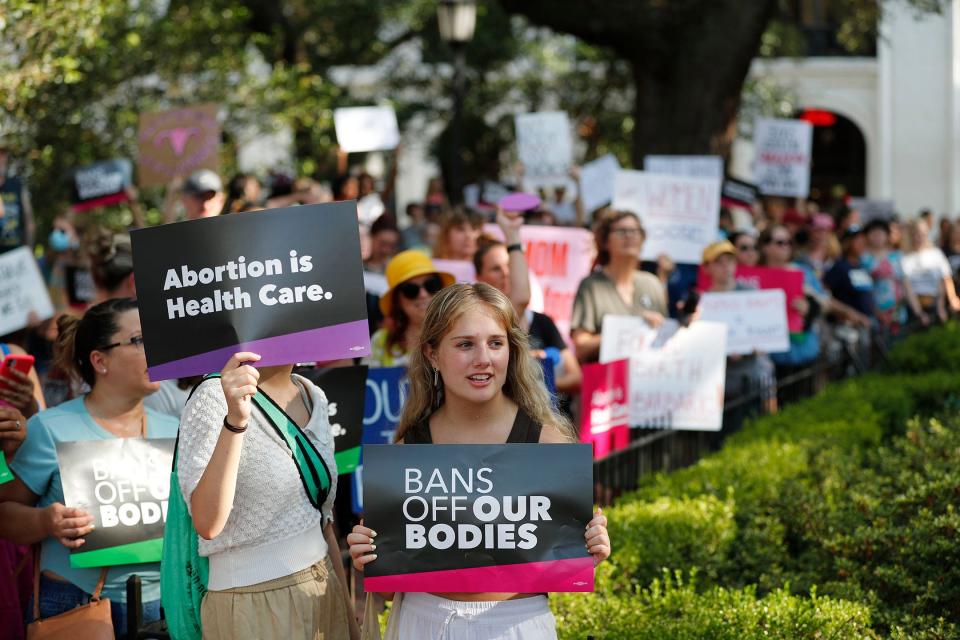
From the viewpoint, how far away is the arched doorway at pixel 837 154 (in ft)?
118

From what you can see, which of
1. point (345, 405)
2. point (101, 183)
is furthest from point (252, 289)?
point (101, 183)

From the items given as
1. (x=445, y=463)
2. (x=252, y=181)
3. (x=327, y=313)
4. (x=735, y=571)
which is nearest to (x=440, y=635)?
(x=445, y=463)

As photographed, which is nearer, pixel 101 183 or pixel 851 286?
pixel 101 183

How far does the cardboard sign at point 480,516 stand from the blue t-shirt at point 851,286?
9.41 meters

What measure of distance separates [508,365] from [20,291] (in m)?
4.67

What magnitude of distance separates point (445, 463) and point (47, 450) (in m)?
1.64

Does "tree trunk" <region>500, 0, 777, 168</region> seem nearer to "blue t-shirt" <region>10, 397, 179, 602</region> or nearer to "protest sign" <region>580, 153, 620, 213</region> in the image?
"protest sign" <region>580, 153, 620, 213</region>

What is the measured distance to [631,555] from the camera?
5305 mm

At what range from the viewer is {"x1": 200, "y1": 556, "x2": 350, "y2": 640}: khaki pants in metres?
3.57

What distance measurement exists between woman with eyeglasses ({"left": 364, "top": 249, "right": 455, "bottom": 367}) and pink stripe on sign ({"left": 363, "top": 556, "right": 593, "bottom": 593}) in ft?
9.00

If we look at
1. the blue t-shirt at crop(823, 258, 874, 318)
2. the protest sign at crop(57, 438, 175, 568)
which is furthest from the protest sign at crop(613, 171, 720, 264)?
the protest sign at crop(57, 438, 175, 568)

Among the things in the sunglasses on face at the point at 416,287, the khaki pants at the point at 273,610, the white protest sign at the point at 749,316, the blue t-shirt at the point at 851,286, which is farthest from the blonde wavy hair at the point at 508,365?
the blue t-shirt at the point at 851,286

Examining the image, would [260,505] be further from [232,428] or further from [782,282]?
[782,282]

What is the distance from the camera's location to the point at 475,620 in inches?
138
